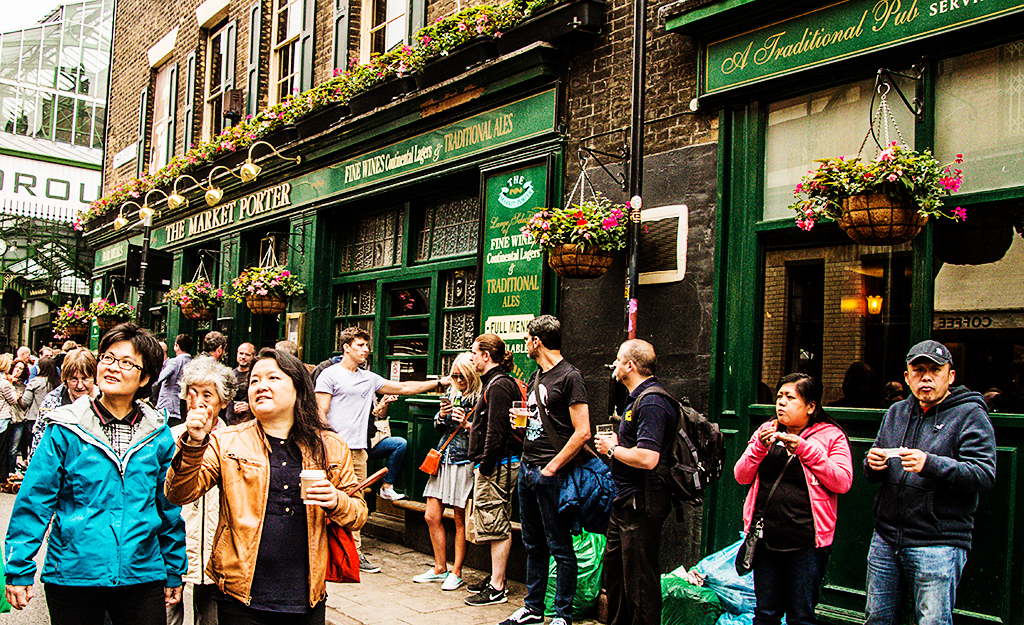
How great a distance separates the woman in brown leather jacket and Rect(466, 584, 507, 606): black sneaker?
351 cm

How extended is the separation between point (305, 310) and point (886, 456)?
9.17 meters

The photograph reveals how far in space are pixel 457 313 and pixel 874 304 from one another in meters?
4.85

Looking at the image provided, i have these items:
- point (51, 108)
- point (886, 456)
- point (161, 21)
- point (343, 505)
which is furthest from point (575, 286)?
point (51, 108)

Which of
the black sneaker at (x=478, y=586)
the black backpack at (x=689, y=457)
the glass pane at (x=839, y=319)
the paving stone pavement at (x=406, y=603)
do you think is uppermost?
the glass pane at (x=839, y=319)

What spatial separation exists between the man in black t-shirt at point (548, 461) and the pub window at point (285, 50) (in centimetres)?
802

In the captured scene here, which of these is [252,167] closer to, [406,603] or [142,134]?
[406,603]

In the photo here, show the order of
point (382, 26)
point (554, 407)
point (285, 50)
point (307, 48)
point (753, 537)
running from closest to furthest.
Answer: point (753, 537)
point (554, 407)
point (382, 26)
point (307, 48)
point (285, 50)

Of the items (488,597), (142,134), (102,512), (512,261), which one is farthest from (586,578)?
(142,134)

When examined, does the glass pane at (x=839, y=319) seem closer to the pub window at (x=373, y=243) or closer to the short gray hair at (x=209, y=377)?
the short gray hair at (x=209, y=377)

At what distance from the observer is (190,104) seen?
16484 mm

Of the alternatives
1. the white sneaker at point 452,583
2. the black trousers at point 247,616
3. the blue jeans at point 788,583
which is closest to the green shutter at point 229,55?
the white sneaker at point 452,583

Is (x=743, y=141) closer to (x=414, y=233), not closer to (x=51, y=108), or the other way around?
(x=414, y=233)

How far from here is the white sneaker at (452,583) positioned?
296 inches

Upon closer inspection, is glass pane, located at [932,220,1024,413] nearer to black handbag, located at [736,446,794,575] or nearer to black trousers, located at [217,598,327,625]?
black handbag, located at [736,446,794,575]
